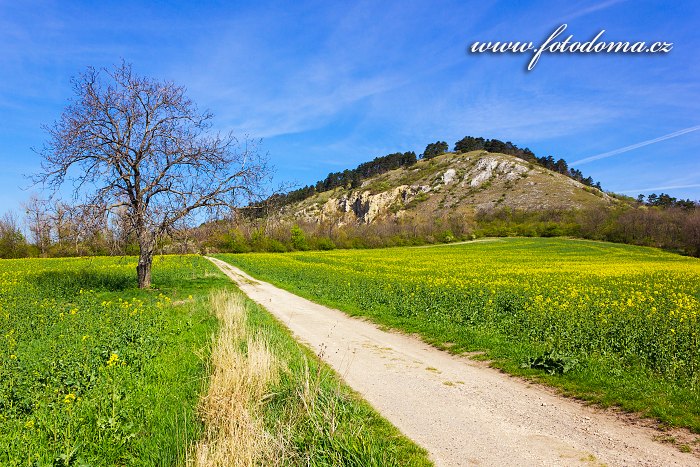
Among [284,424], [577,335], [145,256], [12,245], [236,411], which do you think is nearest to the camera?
[284,424]

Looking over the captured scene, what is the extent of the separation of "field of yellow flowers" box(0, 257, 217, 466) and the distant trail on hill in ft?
11.3

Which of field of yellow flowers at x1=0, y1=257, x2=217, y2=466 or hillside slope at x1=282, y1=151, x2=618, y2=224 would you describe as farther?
hillside slope at x1=282, y1=151, x2=618, y2=224

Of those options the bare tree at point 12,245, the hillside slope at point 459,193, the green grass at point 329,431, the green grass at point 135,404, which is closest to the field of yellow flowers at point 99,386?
the green grass at point 135,404

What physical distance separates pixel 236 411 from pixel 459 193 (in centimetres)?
16099

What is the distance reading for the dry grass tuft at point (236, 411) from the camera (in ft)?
15.0

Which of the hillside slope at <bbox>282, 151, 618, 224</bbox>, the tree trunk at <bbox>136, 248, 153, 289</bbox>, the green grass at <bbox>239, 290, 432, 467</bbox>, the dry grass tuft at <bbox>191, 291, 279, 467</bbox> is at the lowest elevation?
the green grass at <bbox>239, 290, 432, 467</bbox>

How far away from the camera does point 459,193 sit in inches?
6250

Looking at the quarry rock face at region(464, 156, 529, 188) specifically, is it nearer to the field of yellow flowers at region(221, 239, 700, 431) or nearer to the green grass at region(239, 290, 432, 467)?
the field of yellow flowers at region(221, 239, 700, 431)

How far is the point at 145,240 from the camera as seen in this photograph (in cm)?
2059

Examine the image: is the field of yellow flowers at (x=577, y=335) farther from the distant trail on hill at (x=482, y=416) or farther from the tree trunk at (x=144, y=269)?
the tree trunk at (x=144, y=269)

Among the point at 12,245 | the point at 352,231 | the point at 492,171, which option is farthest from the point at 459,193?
the point at 12,245

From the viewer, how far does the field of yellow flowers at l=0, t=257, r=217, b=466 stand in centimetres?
546

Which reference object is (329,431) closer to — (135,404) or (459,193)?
(135,404)

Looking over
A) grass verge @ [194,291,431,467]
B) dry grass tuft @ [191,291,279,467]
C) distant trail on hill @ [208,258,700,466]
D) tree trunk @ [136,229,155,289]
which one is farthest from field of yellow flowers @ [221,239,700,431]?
tree trunk @ [136,229,155,289]
